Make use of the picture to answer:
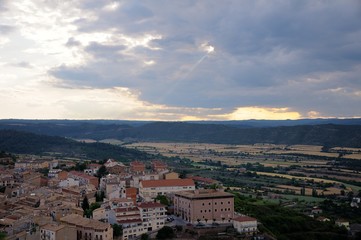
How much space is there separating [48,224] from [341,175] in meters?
62.0

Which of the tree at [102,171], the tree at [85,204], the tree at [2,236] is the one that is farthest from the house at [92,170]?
the tree at [2,236]

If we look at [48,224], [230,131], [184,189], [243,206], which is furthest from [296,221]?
[230,131]

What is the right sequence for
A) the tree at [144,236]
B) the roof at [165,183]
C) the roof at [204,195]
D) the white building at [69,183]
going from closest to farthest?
the tree at [144,236], the roof at [204,195], the roof at [165,183], the white building at [69,183]

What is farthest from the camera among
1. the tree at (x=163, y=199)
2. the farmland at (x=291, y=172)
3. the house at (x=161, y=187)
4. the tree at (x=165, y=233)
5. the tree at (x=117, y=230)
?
the farmland at (x=291, y=172)

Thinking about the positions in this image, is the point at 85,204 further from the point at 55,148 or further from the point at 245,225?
the point at 55,148

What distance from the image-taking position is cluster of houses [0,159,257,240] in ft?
106

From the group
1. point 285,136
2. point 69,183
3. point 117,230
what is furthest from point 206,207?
point 285,136

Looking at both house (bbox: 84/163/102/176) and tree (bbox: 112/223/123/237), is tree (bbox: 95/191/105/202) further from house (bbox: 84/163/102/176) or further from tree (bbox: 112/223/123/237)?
house (bbox: 84/163/102/176)

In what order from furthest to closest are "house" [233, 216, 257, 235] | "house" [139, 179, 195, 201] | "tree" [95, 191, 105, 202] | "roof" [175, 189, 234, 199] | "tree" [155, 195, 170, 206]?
"house" [139, 179, 195, 201] < "tree" [95, 191, 105, 202] < "tree" [155, 195, 170, 206] < "roof" [175, 189, 234, 199] < "house" [233, 216, 257, 235]

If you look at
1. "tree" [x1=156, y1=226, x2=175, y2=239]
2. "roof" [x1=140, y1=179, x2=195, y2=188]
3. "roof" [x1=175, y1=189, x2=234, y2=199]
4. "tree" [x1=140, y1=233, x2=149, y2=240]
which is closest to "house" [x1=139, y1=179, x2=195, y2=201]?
"roof" [x1=140, y1=179, x2=195, y2=188]

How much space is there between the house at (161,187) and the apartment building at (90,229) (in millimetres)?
9920

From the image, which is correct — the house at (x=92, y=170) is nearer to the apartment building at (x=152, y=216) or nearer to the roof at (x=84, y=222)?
the apartment building at (x=152, y=216)

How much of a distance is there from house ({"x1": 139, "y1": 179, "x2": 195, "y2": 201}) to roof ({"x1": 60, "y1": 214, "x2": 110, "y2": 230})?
944 cm

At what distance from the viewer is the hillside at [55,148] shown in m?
101
